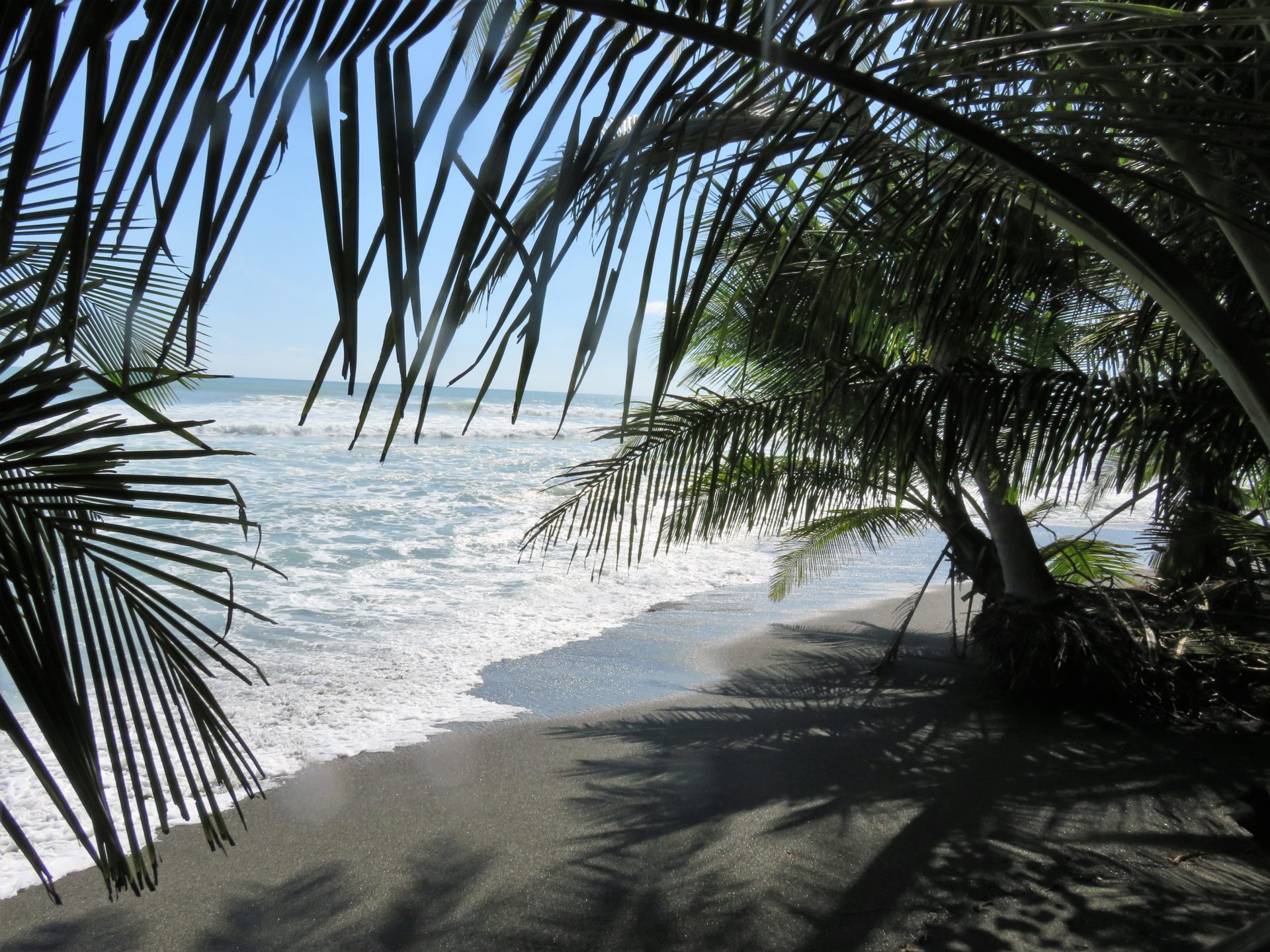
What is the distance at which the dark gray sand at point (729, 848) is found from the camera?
3076 mm

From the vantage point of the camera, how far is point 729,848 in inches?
144

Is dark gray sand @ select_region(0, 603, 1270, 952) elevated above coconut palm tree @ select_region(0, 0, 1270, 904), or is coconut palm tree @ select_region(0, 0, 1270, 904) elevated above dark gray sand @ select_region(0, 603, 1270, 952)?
coconut palm tree @ select_region(0, 0, 1270, 904)

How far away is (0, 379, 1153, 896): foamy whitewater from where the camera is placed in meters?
5.25

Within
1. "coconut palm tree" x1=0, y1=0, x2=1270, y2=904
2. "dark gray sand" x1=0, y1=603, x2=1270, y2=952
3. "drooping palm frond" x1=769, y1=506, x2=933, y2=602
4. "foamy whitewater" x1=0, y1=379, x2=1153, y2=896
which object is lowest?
"foamy whitewater" x1=0, y1=379, x2=1153, y2=896

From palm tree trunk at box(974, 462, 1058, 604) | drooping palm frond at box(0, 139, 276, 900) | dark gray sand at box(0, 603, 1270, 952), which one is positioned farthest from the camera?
palm tree trunk at box(974, 462, 1058, 604)

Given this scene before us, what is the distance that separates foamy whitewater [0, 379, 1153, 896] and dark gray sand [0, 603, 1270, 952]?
67 centimetres

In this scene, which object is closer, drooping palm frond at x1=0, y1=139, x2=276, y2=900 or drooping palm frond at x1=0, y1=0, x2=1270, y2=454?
drooping palm frond at x1=0, y1=0, x2=1270, y2=454

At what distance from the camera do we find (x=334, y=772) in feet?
15.3

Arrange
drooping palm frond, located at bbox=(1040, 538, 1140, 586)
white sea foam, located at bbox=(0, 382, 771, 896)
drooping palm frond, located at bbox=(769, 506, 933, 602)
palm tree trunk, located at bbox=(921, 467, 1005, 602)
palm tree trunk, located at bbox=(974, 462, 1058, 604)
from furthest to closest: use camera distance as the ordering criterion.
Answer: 1. drooping palm frond, located at bbox=(769, 506, 933, 602)
2. drooping palm frond, located at bbox=(1040, 538, 1140, 586)
3. palm tree trunk, located at bbox=(921, 467, 1005, 602)
4. palm tree trunk, located at bbox=(974, 462, 1058, 604)
5. white sea foam, located at bbox=(0, 382, 771, 896)

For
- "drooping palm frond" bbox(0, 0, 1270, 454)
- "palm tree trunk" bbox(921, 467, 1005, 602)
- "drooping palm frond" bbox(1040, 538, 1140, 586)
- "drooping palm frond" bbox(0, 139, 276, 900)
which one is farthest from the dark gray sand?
"drooping palm frond" bbox(0, 0, 1270, 454)

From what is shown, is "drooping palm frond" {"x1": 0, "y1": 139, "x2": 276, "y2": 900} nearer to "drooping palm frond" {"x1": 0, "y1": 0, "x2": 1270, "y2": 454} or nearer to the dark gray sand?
"drooping palm frond" {"x1": 0, "y1": 0, "x2": 1270, "y2": 454}

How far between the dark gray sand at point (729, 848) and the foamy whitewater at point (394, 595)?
0.67 meters

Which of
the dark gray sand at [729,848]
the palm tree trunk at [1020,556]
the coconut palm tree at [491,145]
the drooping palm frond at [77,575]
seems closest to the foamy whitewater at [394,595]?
the dark gray sand at [729,848]

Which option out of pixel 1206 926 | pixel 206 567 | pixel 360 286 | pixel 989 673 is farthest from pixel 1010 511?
pixel 360 286
